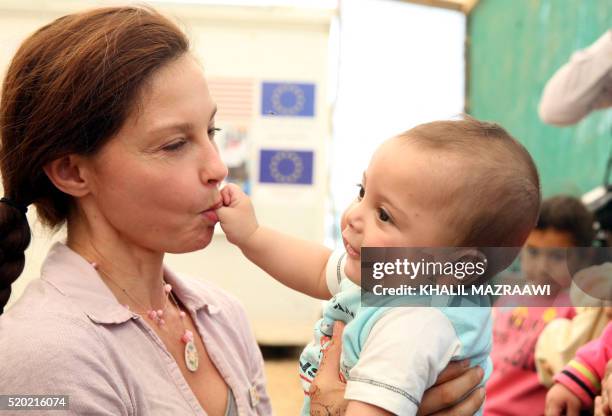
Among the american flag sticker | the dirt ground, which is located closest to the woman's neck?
the dirt ground

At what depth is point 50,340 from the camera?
91 centimetres

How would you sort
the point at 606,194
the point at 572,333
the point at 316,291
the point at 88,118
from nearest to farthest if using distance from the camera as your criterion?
the point at 88,118 < the point at 316,291 < the point at 572,333 < the point at 606,194

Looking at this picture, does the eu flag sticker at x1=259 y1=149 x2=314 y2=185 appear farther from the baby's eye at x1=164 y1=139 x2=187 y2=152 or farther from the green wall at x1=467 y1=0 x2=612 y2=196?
the baby's eye at x1=164 y1=139 x2=187 y2=152

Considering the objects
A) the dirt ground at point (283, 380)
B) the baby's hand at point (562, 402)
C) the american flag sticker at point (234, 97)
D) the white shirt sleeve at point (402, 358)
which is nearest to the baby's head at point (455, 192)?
the white shirt sleeve at point (402, 358)

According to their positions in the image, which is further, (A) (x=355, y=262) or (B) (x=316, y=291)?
(B) (x=316, y=291)

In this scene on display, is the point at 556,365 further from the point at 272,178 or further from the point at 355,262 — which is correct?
the point at 272,178

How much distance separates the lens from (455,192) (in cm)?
90

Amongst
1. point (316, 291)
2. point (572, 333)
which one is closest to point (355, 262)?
point (316, 291)

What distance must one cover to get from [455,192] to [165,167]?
44 centimetres

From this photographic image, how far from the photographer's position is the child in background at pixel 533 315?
112 centimetres

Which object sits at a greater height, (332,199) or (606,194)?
(606,194)

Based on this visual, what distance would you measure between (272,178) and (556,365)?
8.49ft

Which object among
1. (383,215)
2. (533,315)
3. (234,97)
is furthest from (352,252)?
(234,97)

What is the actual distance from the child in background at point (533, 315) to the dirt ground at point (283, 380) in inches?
18.8
